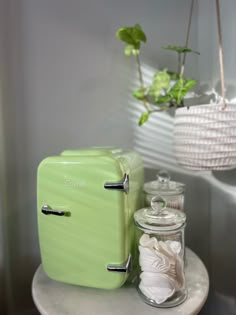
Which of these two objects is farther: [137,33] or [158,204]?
[137,33]

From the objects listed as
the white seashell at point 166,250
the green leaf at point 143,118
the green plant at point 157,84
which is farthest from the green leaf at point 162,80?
the white seashell at point 166,250

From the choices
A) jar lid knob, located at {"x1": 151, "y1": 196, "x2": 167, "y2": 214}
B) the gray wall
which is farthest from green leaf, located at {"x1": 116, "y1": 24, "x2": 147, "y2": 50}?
jar lid knob, located at {"x1": 151, "y1": 196, "x2": 167, "y2": 214}

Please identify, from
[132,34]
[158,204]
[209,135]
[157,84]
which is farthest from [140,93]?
[158,204]

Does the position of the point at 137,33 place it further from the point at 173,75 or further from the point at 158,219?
the point at 158,219

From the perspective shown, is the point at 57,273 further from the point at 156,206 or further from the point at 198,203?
the point at 198,203

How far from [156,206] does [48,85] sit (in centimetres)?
61

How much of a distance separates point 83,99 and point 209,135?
0.50 m

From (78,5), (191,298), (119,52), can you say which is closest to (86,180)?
(191,298)

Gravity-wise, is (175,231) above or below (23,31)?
below

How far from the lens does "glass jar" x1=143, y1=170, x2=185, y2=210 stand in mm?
741

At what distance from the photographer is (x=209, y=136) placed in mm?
671

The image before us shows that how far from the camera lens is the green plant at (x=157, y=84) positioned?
0.84 meters

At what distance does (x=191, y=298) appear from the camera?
564 millimetres

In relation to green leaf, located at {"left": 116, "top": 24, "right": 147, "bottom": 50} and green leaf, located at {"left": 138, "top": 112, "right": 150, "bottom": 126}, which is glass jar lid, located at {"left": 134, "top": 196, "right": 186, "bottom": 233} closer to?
green leaf, located at {"left": 138, "top": 112, "right": 150, "bottom": 126}
